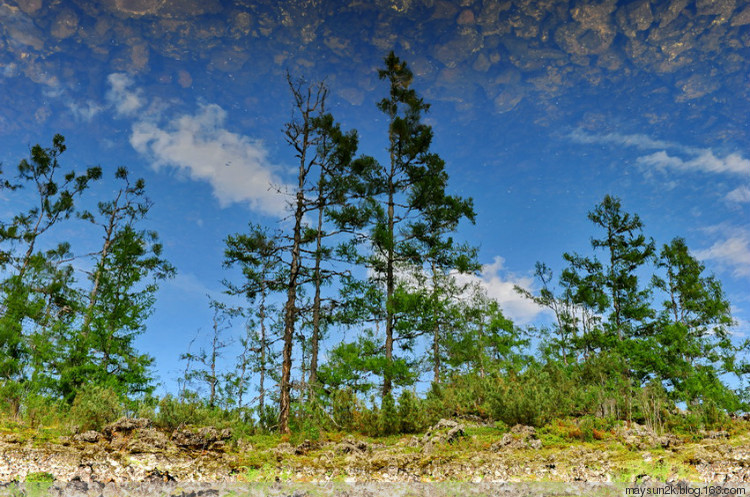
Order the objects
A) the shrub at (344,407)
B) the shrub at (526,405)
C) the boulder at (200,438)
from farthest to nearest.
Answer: the shrub at (344,407) → the shrub at (526,405) → the boulder at (200,438)

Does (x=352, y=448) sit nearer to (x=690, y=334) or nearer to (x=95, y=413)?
(x=95, y=413)

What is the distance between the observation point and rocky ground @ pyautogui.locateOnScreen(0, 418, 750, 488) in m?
5.24

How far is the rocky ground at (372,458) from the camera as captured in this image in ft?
17.2

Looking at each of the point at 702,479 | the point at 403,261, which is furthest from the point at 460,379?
the point at 702,479

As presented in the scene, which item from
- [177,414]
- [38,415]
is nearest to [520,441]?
A: [177,414]

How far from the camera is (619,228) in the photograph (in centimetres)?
2264

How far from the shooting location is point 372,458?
6707 millimetres

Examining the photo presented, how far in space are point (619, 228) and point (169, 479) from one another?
23136mm

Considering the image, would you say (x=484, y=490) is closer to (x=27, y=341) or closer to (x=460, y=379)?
(x=460, y=379)

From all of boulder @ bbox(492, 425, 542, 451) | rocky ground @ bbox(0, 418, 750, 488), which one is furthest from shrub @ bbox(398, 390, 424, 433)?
boulder @ bbox(492, 425, 542, 451)

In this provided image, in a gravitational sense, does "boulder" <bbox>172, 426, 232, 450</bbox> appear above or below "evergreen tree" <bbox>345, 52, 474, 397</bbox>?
below

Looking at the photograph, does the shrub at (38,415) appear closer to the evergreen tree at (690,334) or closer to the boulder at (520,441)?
the boulder at (520,441)

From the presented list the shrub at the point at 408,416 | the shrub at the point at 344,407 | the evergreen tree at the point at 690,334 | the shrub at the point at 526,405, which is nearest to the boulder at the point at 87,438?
the shrub at the point at 344,407

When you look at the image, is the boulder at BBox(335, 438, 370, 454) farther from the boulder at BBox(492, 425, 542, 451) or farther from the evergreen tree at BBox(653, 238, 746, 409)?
the evergreen tree at BBox(653, 238, 746, 409)
